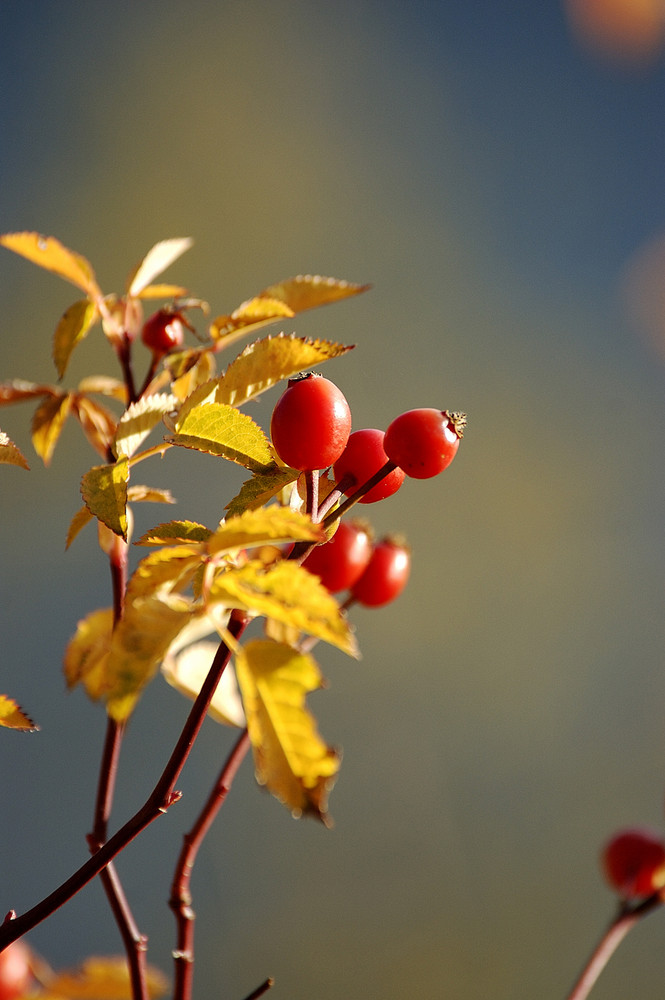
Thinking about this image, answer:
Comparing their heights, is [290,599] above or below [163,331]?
below

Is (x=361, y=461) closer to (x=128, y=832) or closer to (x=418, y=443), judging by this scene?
(x=418, y=443)

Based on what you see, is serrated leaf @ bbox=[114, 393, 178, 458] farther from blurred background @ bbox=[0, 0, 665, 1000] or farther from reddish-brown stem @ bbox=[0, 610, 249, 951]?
blurred background @ bbox=[0, 0, 665, 1000]

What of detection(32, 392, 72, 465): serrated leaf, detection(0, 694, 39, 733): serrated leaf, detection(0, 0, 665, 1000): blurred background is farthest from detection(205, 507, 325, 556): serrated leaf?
detection(0, 0, 665, 1000): blurred background

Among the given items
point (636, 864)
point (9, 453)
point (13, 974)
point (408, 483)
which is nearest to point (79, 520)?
point (9, 453)

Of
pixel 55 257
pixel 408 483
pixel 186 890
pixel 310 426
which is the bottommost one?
pixel 186 890

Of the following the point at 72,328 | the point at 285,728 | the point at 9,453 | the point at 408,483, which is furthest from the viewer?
the point at 408,483

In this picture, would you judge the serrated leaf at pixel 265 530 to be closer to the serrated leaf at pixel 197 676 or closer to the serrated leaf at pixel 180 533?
the serrated leaf at pixel 180 533

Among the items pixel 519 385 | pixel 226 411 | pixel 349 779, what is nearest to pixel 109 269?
pixel 519 385

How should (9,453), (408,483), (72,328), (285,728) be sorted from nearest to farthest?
(285,728) → (9,453) → (72,328) → (408,483)
